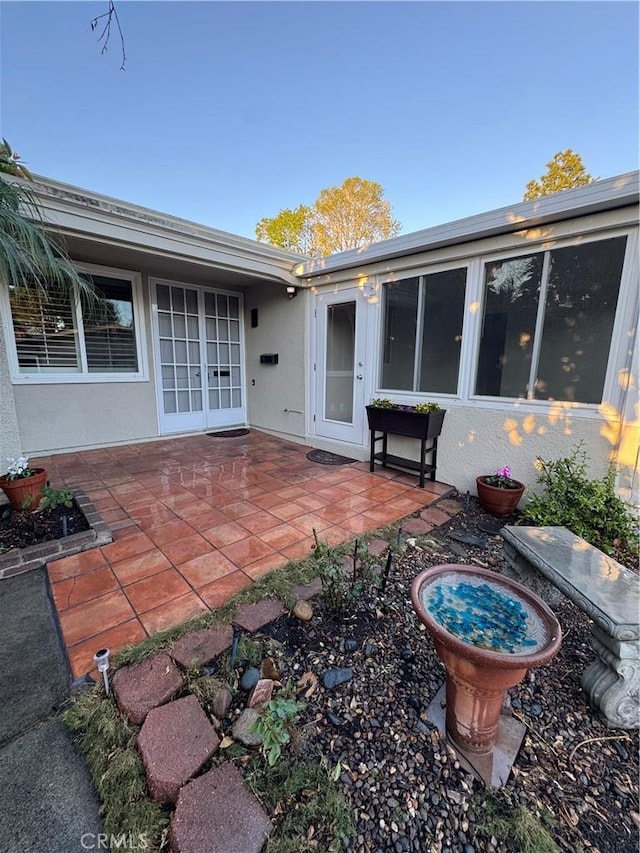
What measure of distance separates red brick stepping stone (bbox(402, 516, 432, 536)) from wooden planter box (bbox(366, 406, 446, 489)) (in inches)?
31.5

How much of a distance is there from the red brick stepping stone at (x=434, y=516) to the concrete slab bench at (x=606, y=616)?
100 cm

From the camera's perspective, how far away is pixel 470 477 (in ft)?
11.3

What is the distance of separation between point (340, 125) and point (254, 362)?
483 cm

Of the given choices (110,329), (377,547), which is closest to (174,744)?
(377,547)

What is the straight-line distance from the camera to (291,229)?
1577cm

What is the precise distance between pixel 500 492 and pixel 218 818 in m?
2.69

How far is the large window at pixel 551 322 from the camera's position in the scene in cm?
269

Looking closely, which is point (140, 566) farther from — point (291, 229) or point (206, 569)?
point (291, 229)

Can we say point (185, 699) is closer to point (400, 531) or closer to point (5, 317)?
point (400, 531)

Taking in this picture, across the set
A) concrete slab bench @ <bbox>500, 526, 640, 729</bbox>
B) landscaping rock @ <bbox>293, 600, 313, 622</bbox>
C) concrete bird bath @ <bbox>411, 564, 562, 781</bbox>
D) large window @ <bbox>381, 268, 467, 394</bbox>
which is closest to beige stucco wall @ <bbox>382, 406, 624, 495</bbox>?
large window @ <bbox>381, 268, 467, 394</bbox>

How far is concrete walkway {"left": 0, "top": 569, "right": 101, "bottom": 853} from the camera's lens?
93 cm

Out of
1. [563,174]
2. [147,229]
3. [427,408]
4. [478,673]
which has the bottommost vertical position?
[478,673]

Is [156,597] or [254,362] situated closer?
[156,597]

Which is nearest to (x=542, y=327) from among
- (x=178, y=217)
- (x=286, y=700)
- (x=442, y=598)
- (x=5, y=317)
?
(x=442, y=598)
